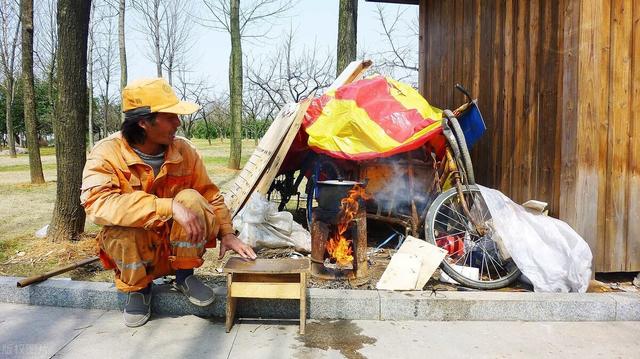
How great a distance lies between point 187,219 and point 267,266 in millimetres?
685

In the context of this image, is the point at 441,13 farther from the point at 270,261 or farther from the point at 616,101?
the point at 270,261

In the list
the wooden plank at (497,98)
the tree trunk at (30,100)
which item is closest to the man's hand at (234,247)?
the wooden plank at (497,98)

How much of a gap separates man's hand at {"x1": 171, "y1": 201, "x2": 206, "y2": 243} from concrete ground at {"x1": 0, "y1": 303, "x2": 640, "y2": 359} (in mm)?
745

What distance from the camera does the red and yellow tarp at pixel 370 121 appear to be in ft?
14.8

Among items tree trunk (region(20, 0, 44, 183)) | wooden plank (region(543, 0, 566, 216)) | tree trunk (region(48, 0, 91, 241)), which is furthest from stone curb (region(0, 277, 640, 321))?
tree trunk (region(20, 0, 44, 183))

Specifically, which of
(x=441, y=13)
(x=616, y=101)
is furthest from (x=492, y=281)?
(x=441, y=13)

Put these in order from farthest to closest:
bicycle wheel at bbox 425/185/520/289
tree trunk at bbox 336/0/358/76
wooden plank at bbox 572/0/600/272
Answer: tree trunk at bbox 336/0/358/76, bicycle wheel at bbox 425/185/520/289, wooden plank at bbox 572/0/600/272

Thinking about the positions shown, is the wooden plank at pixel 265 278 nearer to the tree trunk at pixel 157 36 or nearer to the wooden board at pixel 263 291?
the wooden board at pixel 263 291

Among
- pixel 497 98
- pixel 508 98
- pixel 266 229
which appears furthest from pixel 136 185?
pixel 497 98

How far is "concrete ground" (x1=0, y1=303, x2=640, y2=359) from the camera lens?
282 cm

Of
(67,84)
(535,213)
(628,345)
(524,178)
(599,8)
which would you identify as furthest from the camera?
(67,84)

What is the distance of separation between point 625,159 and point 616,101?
51 cm

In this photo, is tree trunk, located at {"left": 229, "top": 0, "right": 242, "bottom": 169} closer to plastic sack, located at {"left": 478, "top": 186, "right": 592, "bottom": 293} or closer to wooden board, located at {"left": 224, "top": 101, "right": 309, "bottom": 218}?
wooden board, located at {"left": 224, "top": 101, "right": 309, "bottom": 218}

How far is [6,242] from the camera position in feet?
17.1
